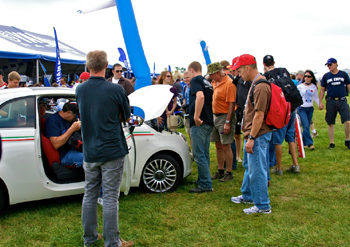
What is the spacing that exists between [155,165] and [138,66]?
2.12 metres

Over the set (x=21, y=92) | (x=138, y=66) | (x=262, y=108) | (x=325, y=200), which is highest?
(x=138, y=66)

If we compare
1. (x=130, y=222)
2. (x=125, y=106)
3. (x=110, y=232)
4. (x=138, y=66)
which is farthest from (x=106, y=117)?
(x=138, y=66)

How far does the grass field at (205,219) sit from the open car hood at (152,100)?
4.17ft

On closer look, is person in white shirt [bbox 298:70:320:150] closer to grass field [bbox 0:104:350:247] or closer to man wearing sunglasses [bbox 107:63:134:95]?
grass field [bbox 0:104:350:247]

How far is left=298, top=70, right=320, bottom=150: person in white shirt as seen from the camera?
7.85 m

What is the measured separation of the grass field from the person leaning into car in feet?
1.95

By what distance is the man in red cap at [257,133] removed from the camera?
3.66 metres

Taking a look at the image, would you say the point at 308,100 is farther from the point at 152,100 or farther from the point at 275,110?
the point at 152,100

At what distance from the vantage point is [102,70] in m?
2.89

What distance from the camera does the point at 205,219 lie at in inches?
150

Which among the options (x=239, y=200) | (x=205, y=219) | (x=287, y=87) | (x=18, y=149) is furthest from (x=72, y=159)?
(x=287, y=87)

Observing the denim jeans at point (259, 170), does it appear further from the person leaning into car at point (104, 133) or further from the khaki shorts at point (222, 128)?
the person leaning into car at point (104, 133)

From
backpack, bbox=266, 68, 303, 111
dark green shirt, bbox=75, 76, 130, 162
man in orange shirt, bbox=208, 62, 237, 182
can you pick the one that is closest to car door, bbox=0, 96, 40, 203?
dark green shirt, bbox=75, 76, 130, 162

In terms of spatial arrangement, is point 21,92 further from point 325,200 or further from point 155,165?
point 325,200
